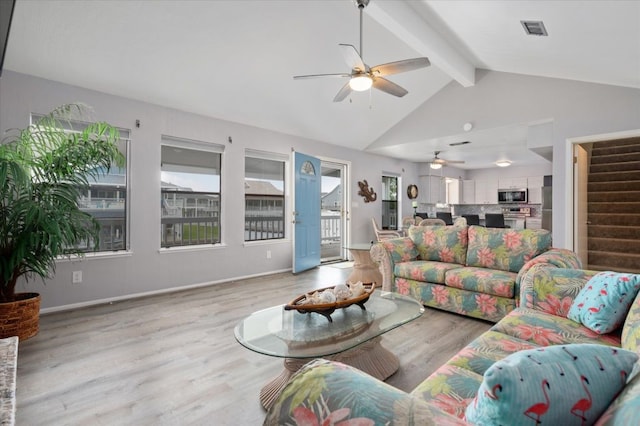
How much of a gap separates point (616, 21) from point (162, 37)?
3.98m

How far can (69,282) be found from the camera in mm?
3480

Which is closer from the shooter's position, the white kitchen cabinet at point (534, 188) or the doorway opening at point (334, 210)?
the doorway opening at point (334, 210)

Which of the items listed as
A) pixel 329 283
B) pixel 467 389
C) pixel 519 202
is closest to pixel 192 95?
pixel 329 283

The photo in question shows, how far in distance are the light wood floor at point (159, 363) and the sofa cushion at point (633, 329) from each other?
109 cm

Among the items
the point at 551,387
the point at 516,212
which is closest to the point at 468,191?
the point at 516,212

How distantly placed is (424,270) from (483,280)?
2.00 feet

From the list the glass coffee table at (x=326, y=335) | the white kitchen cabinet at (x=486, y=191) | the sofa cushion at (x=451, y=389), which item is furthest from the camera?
the white kitchen cabinet at (x=486, y=191)

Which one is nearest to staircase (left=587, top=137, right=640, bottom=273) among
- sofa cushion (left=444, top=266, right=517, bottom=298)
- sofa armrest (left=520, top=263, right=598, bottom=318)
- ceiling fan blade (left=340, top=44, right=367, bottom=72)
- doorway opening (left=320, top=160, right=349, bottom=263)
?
sofa cushion (left=444, top=266, right=517, bottom=298)

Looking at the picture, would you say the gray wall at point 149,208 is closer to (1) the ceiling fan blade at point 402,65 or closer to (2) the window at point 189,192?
(2) the window at point 189,192

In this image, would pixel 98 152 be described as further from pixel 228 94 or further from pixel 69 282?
pixel 228 94

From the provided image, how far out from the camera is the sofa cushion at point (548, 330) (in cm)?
168

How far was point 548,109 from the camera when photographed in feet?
14.8

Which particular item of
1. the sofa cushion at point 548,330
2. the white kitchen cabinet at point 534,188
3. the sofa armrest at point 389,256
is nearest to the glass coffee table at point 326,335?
the sofa cushion at point 548,330

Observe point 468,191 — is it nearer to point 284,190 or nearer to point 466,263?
point 284,190
